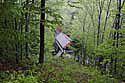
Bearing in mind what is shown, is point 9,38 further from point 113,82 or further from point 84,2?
point 84,2

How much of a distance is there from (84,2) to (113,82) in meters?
9.95

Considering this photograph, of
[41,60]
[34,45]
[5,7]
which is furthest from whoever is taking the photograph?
[34,45]

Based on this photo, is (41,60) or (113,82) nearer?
(113,82)

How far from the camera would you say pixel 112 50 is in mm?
7902

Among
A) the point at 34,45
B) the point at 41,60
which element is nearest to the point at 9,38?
the point at 41,60

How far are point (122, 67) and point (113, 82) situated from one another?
781 cm

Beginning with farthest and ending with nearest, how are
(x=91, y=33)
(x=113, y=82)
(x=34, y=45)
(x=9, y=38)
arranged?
(x=91, y=33)
(x=34, y=45)
(x=9, y=38)
(x=113, y=82)

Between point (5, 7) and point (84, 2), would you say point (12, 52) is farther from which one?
point (84, 2)

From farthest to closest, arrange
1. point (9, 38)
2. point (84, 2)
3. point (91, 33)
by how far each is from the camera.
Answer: point (91, 33)
point (84, 2)
point (9, 38)

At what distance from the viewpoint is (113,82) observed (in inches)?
257

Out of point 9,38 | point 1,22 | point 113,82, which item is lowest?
point 113,82

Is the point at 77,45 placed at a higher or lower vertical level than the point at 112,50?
lower

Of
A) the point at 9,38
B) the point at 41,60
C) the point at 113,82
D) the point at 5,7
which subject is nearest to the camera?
the point at 113,82

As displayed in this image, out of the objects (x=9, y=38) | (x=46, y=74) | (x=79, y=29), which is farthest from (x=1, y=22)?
(x=79, y=29)
